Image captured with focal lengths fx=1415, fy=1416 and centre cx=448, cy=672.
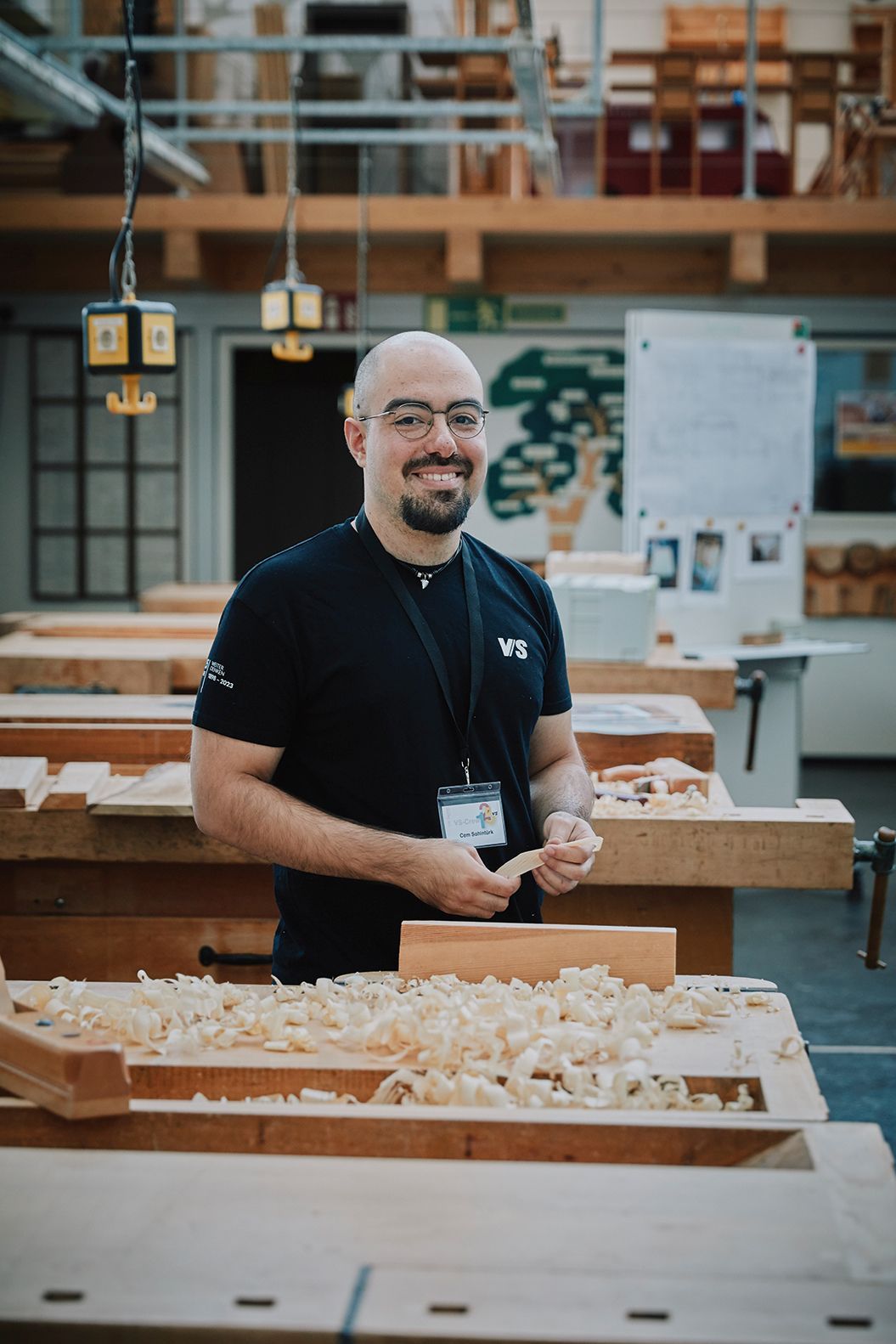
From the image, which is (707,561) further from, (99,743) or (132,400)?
(99,743)

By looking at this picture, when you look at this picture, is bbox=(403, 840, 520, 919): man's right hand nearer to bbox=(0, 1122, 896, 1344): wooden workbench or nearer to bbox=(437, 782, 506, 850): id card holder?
bbox=(437, 782, 506, 850): id card holder

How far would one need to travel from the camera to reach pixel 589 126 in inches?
348

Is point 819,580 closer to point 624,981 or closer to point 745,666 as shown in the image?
point 745,666

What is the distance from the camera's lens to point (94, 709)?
344cm

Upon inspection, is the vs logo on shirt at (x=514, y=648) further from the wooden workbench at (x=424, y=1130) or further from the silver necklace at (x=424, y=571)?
the wooden workbench at (x=424, y=1130)

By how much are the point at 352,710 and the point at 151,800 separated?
2.89ft

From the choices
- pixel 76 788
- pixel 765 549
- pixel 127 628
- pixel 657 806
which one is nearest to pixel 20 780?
pixel 76 788

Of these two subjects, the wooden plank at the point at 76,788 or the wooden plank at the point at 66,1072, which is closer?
the wooden plank at the point at 66,1072

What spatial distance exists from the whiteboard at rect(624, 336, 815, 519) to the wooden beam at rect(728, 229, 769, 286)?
1.68 m

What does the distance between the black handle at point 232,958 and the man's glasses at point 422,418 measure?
1.20 meters

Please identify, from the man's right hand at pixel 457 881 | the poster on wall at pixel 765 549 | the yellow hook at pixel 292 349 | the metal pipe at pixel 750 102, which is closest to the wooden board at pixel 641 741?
the man's right hand at pixel 457 881

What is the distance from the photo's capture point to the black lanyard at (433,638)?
2066mm

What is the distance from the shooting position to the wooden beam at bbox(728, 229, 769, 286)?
7.66 metres

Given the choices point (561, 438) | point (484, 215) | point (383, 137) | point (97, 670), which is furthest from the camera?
point (561, 438)
